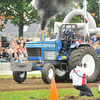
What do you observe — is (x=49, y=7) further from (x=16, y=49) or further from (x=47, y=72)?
(x=16, y=49)

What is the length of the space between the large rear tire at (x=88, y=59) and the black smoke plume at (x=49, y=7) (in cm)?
218

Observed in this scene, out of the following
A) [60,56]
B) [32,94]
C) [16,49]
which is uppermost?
[16,49]

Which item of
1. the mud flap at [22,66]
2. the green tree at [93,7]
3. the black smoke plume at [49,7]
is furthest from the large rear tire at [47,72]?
the green tree at [93,7]

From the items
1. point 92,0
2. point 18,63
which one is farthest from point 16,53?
point 92,0

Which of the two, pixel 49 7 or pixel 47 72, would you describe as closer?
pixel 47 72

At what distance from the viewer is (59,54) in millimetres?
14891

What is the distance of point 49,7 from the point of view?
52.5 feet

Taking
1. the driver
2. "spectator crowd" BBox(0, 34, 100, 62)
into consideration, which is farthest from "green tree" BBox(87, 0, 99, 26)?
the driver

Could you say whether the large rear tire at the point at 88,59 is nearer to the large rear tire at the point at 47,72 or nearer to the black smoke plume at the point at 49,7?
the large rear tire at the point at 47,72

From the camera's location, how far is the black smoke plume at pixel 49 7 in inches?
605

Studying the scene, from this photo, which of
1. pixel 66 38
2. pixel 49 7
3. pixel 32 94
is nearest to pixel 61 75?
pixel 66 38

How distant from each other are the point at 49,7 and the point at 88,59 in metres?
3.22

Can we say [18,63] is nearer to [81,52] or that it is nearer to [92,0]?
[81,52]

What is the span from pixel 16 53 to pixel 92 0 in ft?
98.0
